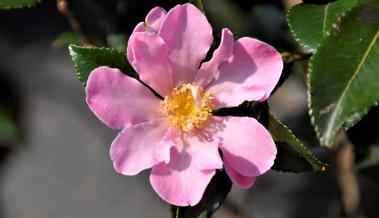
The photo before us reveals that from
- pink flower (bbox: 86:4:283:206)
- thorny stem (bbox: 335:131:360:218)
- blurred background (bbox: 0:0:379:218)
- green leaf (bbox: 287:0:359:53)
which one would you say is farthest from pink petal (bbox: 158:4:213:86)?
blurred background (bbox: 0:0:379:218)

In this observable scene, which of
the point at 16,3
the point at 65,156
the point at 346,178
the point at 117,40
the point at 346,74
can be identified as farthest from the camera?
the point at 65,156

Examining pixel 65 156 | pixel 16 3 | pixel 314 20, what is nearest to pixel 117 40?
pixel 16 3

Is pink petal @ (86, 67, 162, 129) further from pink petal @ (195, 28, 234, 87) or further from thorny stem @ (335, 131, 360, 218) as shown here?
thorny stem @ (335, 131, 360, 218)

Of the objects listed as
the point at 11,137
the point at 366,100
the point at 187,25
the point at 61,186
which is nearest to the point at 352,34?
the point at 366,100

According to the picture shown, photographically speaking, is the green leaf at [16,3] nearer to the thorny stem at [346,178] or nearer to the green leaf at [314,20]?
the green leaf at [314,20]

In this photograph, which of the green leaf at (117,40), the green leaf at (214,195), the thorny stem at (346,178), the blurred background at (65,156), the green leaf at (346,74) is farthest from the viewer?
the blurred background at (65,156)

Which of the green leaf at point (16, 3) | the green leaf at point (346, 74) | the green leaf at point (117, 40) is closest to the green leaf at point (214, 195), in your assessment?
the green leaf at point (346, 74)

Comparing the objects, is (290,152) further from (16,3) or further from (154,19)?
(16,3)
